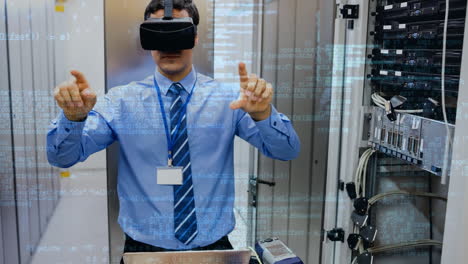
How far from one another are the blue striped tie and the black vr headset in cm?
21

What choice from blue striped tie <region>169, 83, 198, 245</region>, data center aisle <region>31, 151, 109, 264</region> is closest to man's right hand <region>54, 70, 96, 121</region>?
blue striped tie <region>169, 83, 198, 245</region>

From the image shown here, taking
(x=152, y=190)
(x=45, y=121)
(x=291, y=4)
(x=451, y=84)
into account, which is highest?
(x=291, y=4)

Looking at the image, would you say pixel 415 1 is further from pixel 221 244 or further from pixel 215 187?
pixel 221 244

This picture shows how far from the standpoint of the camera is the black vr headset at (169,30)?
119 cm

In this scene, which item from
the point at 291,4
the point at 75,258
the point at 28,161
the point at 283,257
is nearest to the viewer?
the point at 283,257

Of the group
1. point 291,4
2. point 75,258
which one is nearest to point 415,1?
point 291,4

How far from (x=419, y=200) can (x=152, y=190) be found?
110 cm

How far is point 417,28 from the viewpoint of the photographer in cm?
147

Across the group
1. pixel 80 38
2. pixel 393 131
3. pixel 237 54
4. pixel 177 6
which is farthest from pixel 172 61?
pixel 393 131

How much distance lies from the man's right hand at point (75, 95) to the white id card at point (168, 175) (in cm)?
35

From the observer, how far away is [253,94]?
112cm

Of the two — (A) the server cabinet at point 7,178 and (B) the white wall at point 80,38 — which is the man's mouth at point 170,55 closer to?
(B) the white wall at point 80,38

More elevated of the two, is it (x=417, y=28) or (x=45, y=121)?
(x=417, y=28)

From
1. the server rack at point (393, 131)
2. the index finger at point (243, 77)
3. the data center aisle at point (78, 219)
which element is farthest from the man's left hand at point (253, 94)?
the data center aisle at point (78, 219)
